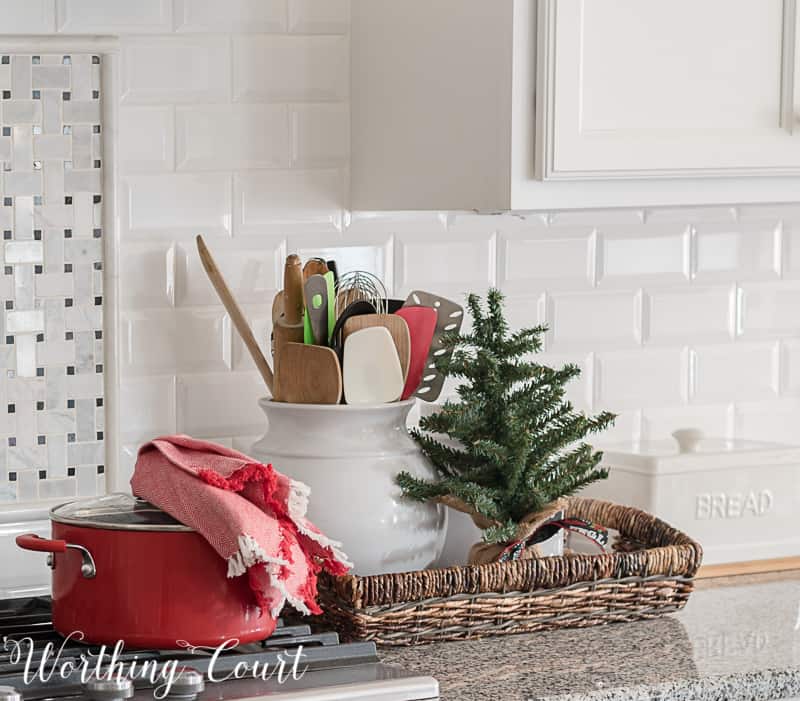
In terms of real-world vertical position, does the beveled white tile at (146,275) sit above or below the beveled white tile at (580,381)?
above

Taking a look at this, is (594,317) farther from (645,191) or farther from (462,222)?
(645,191)

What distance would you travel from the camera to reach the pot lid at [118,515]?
1.54 meters

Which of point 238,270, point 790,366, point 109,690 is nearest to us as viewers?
point 109,690

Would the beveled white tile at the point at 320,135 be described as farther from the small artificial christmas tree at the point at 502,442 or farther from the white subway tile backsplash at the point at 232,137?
the small artificial christmas tree at the point at 502,442

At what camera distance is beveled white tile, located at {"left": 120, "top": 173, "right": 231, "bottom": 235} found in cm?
203

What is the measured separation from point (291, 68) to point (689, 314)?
2.70 feet

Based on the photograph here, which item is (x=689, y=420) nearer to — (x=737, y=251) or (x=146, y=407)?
(x=737, y=251)

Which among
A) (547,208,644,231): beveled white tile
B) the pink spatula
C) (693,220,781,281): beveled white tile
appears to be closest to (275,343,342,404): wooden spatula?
the pink spatula

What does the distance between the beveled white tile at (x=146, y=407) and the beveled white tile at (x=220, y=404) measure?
2cm

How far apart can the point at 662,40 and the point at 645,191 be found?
0.66 ft

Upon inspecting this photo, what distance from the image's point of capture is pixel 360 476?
177 cm

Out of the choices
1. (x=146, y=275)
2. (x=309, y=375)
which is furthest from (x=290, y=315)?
(x=146, y=275)

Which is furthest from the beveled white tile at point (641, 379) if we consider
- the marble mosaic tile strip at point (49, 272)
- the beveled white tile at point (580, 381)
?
the marble mosaic tile strip at point (49, 272)

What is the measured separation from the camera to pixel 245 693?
1462mm
